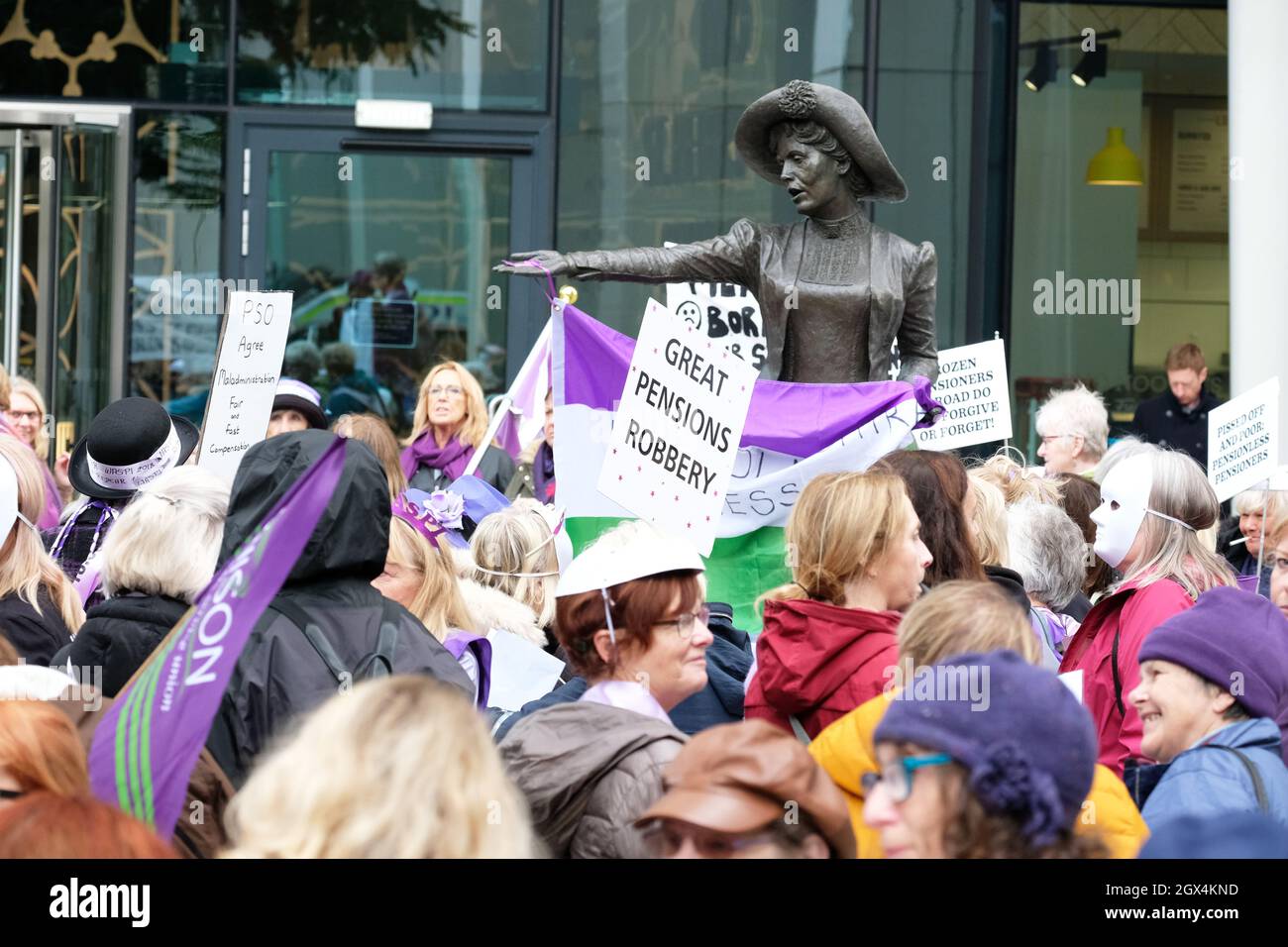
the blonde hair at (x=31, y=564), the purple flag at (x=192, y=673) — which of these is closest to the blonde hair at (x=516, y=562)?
the blonde hair at (x=31, y=564)

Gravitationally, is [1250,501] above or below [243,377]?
below

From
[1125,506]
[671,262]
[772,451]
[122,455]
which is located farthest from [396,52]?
[1125,506]

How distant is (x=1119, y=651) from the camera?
4.72 m

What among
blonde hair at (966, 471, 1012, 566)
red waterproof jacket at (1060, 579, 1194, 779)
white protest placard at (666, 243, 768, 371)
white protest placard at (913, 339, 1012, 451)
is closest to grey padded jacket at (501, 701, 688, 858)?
red waterproof jacket at (1060, 579, 1194, 779)

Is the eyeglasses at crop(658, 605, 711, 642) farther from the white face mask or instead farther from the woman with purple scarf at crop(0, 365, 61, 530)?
the woman with purple scarf at crop(0, 365, 61, 530)

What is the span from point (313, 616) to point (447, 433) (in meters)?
5.46

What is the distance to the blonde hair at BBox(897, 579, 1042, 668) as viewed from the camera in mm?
3602

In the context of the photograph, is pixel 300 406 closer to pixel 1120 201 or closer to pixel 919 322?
pixel 919 322

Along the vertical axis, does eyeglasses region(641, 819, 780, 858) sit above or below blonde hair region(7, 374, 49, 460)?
below

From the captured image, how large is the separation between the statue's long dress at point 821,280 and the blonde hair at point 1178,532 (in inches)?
70.1

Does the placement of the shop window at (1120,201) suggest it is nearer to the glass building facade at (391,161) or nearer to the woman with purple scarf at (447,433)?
the glass building facade at (391,161)

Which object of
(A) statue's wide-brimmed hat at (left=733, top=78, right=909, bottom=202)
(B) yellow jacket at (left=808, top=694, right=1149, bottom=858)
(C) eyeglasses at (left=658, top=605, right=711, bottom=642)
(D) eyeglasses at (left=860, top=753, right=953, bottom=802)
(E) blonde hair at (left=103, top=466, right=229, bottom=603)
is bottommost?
(B) yellow jacket at (left=808, top=694, right=1149, bottom=858)

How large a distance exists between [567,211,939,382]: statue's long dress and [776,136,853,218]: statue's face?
78mm

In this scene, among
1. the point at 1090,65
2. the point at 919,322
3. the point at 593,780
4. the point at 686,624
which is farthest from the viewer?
the point at 1090,65
